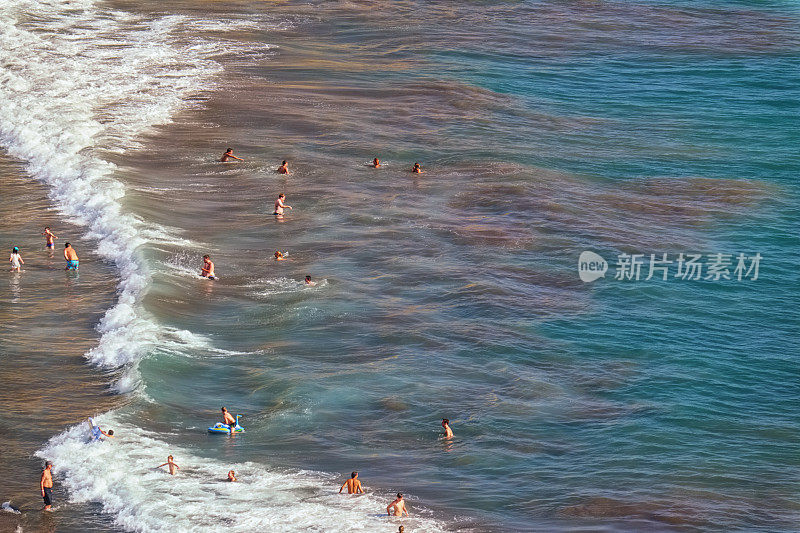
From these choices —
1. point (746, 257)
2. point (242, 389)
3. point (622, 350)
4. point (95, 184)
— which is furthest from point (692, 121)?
point (242, 389)

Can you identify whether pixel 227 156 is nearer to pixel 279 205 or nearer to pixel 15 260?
pixel 279 205

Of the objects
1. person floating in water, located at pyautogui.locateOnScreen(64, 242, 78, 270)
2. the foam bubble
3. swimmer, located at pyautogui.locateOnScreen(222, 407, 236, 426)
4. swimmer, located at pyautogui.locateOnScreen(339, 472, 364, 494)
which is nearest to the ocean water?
the foam bubble

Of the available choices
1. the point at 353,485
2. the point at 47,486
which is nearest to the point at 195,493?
the point at 47,486

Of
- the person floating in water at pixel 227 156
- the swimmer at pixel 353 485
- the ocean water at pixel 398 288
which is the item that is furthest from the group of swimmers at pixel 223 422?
the person floating in water at pixel 227 156

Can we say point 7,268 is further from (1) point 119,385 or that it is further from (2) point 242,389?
(2) point 242,389

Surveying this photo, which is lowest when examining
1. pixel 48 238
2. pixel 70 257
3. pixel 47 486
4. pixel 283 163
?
pixel 47 486
